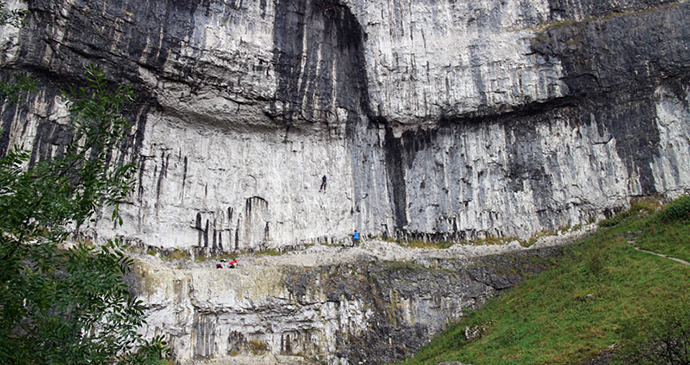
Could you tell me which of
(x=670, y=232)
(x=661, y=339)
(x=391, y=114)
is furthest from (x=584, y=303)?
(x=391, y=114)

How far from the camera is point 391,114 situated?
30.4 meters

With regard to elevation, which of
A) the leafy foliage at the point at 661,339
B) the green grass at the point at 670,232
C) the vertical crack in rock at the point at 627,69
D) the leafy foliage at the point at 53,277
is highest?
the vertical crack in rock at the point at 627,69

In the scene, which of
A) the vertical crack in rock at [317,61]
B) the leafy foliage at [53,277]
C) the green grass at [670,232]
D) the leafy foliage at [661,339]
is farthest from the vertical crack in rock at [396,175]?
the leafy foliage at [53,277]

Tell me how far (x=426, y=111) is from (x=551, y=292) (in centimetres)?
1286

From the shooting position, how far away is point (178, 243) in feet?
87.6

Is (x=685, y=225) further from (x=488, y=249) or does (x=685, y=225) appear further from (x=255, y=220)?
(x=255, y=220)

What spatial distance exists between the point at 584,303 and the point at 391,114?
15355 millimetres

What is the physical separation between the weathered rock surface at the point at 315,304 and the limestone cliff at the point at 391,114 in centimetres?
343

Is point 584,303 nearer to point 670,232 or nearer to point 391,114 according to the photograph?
Answer: point 670,232

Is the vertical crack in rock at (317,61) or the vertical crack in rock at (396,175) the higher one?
the vertical crack in rock at (317,61)

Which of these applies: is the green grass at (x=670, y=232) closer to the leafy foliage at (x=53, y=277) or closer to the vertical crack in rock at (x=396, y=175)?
the vertical crack in rock at (x=396, y=175)

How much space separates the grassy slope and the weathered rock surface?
117 centimetres

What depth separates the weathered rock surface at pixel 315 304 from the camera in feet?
75.5

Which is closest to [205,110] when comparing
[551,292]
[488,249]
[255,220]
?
[255,220]
